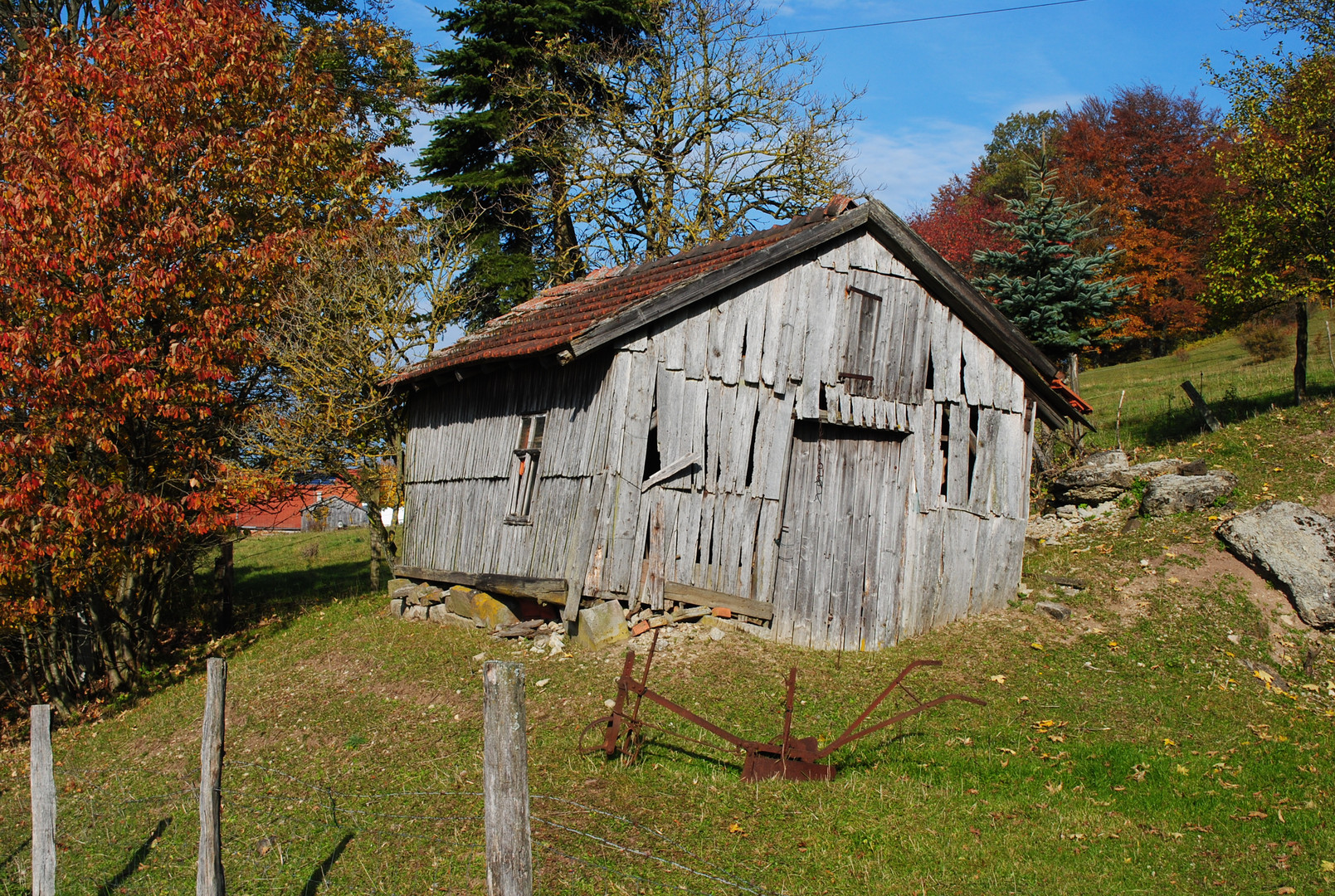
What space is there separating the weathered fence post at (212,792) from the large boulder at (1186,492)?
14902 millimetres

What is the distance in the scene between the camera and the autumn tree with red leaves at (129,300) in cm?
1134

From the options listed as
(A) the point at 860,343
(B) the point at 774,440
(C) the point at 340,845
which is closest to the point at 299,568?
(B) the point at 774,440

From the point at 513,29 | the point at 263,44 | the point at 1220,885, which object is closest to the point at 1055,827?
the point at 1220,885

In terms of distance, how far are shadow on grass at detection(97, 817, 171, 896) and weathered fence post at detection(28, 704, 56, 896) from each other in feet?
3.21

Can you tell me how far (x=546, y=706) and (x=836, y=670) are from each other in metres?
3.49

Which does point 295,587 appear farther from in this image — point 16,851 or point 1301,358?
point 1301,358

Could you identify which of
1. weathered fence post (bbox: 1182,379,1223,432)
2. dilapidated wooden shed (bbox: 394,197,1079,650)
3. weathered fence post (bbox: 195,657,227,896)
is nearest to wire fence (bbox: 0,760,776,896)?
weathered fence post (bbox: 195,657,227,896)

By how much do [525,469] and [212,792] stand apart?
7523mm

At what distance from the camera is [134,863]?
7.61 m

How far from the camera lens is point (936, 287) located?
12.9 metres

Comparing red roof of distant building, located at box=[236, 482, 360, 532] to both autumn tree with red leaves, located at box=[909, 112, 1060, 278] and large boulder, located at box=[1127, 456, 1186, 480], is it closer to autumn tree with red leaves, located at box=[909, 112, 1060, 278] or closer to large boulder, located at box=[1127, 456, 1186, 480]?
large boulder, located at box=[1127, 456, 1186, 480]

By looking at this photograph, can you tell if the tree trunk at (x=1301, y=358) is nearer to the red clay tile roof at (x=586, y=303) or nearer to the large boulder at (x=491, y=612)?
the red clay tile roof at (x=586, y=303)

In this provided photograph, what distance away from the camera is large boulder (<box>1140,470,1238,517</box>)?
50.4ft

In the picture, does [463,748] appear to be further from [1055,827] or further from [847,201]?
[847,201]
